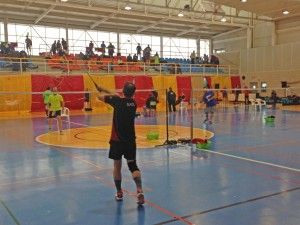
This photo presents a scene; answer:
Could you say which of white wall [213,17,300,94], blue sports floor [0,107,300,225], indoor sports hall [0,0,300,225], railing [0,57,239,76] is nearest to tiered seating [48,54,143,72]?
railing [0,57,239,76]

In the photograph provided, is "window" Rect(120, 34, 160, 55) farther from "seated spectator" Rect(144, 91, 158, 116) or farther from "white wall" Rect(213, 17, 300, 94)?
"seated spectator" Rect(144, 91, 158, 116)

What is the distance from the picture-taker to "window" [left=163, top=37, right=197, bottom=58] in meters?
46.9

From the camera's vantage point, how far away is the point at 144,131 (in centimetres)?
1566

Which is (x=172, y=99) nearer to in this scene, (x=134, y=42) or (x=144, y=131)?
(x=144, y=131)

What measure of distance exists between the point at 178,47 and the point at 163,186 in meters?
42.1

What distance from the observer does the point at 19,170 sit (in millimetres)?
8758

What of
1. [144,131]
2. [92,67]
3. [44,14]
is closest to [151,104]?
[144,131]

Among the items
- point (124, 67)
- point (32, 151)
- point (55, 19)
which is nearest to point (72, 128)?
point (32, 151)

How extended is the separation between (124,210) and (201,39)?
4489 cm

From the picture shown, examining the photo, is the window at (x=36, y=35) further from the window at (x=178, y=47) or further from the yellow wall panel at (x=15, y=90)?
the window at (x=178, y=47)

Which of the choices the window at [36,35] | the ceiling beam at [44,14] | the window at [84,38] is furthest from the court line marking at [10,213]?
the window at [84,38]

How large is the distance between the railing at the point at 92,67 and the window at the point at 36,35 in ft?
25.8

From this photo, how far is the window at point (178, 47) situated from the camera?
46.9 meters

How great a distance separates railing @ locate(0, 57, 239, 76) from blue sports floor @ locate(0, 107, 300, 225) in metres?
15.7
